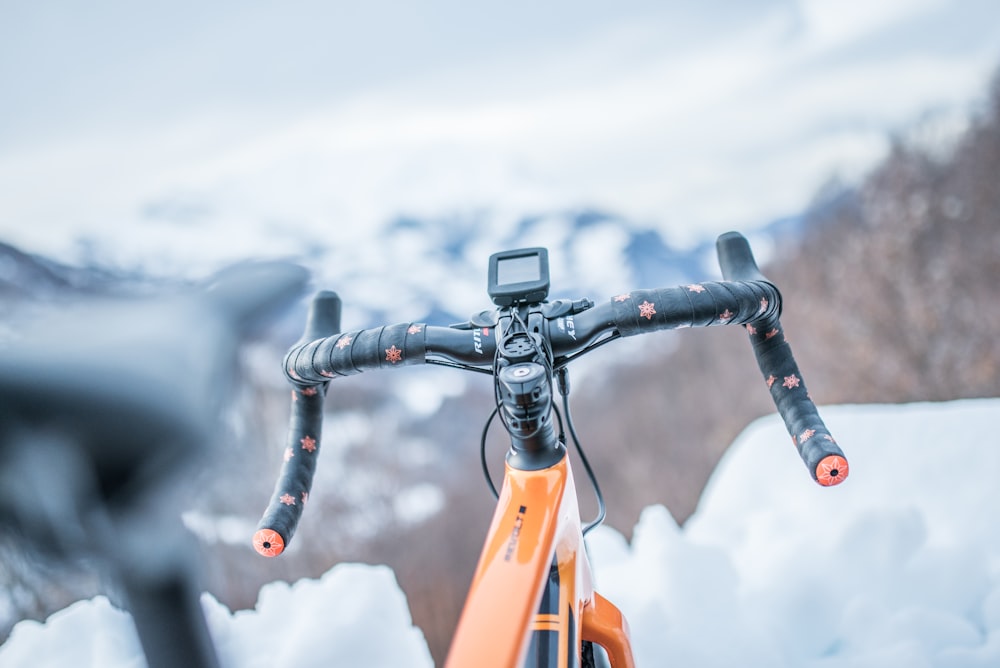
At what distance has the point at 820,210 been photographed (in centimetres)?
776

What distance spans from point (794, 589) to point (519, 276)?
1.07 meters

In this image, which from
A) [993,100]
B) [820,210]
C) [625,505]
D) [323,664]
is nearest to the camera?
[323,664]

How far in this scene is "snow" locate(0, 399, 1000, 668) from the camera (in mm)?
1216

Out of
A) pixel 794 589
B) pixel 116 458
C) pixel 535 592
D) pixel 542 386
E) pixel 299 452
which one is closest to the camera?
pixel 116 458

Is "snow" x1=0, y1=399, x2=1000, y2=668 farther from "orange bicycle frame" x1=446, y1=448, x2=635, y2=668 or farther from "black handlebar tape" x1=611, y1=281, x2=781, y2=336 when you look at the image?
"black handlebar tape" x1=611, y1=281, x2=781, y2=336

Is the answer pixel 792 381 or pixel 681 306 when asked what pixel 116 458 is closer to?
pixel 681 306

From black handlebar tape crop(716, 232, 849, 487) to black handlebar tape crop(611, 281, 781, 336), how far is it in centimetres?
11

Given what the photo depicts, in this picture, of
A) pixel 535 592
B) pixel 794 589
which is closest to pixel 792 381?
pixel 535 592

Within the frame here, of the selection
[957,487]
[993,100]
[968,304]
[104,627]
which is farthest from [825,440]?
[993,100]

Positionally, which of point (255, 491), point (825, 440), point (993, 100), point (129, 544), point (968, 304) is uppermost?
point (993, 100)

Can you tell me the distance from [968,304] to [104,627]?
6.46 meters

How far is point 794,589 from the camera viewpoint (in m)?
1.40

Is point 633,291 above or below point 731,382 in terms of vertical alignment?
below

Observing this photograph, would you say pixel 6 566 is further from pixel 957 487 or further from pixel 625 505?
pixel 625 505
